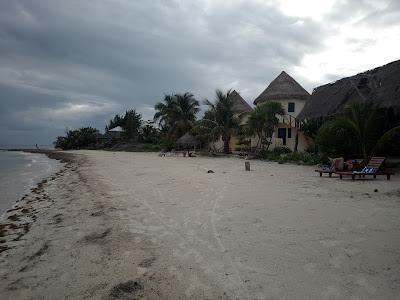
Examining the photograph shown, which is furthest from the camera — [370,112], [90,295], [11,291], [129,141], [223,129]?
[129,141]

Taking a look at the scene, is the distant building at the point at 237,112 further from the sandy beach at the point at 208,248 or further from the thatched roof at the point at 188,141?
the sandy beach at the point at 208,248

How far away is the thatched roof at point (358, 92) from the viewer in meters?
14.3

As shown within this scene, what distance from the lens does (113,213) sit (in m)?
6.82

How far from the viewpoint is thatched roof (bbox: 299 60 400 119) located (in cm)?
1433

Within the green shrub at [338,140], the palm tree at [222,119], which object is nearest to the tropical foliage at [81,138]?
the palm tree at [222,119]

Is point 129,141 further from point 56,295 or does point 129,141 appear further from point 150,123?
point 56,295

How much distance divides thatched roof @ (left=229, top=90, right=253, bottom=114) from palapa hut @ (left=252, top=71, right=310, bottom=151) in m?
3.01

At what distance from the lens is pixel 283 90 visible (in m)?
28.5

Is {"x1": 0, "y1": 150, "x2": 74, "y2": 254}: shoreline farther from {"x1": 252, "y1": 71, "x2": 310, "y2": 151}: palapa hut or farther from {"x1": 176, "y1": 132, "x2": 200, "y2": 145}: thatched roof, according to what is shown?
{"x1": 176, "y1": 132, "x2": 200, "y2": 145}: thatched roof

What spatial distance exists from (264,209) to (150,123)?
1793 inches

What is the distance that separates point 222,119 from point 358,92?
13.5m

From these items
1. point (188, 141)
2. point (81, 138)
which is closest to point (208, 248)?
point (188, 141)

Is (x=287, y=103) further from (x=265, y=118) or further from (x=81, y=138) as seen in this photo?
(x=81, y=138)

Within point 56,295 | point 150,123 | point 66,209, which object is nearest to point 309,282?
point 56,295
